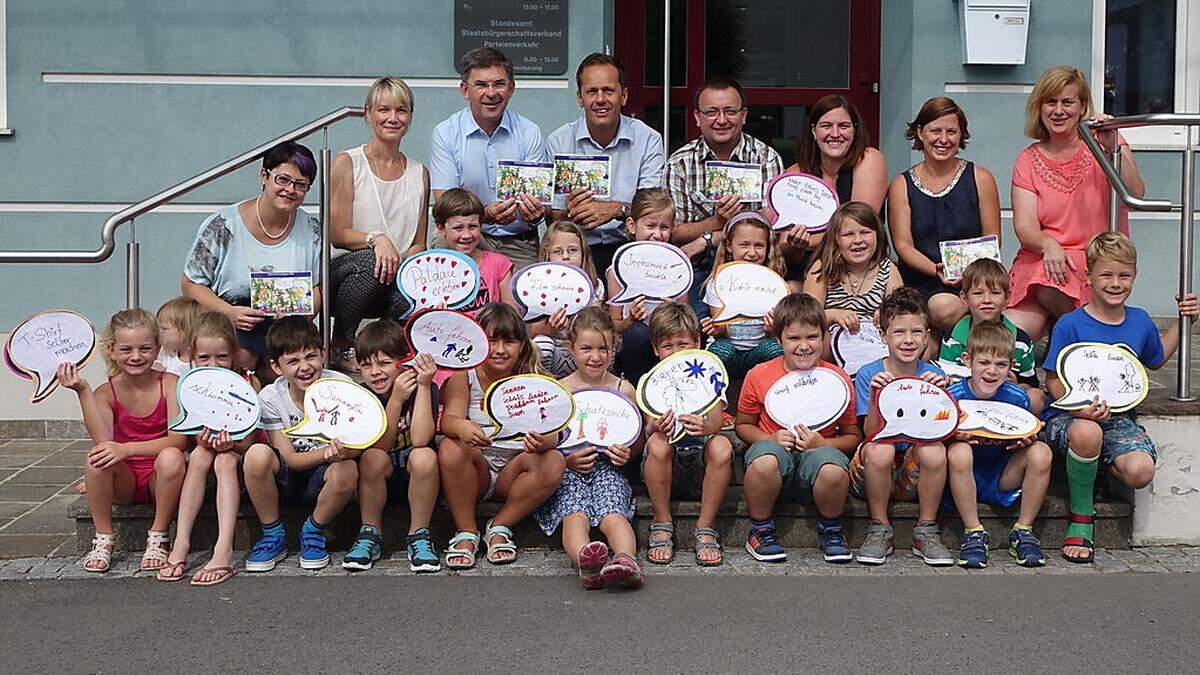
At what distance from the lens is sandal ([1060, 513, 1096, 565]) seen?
504cm

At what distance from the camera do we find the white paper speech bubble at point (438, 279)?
5.43 metres

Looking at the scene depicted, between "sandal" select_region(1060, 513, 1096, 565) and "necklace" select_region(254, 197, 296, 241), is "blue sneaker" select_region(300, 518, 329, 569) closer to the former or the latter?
"necklace" select_region(254, 197, 296, 241)

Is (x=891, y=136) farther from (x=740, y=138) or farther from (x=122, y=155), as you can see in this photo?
(x=122, y=155)

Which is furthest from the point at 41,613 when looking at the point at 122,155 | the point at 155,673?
the point at 122,155

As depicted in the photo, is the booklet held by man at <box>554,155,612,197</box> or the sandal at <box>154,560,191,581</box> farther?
the booklet held by man at <box>554,155,612,197</box>

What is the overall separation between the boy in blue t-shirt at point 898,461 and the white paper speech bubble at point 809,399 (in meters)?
0.14

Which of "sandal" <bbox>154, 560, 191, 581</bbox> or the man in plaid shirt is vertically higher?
the man in plaid shirt

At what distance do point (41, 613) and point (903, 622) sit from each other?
8.91 ft

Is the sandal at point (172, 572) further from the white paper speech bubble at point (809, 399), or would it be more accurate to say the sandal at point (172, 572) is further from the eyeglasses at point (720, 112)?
the eyeglasses at point (720, 112)

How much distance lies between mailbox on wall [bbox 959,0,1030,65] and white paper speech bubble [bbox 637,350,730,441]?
3.75 metres

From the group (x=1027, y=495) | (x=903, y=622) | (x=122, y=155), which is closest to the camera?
(x=903, y=622)

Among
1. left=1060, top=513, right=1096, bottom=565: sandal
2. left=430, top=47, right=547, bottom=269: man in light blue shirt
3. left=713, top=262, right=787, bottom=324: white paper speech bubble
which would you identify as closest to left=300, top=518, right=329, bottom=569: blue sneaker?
left=430, top=47, right=547, bottom=269: man in light blue shirt

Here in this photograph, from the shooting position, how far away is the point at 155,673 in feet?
12.6

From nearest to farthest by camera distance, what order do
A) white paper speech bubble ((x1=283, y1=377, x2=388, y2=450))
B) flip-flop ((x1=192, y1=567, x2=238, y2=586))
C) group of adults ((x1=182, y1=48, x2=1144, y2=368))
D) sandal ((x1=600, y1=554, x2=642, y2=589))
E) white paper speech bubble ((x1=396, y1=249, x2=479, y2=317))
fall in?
1. sandal ((x1=600, y1=554, x2=642, y2=589))
2. flip-flop ((x1=192, y1=567, x2=238, y2=586))
3. white paper speech bubble ((x1=283, y1=377, x2=388, y2=450))
4. white paper speech bubble ((x1=396, y1=249, x2=479, y2=317))
5. group of adults ((x1=182, y1=48, x2=1144, y2=368))
